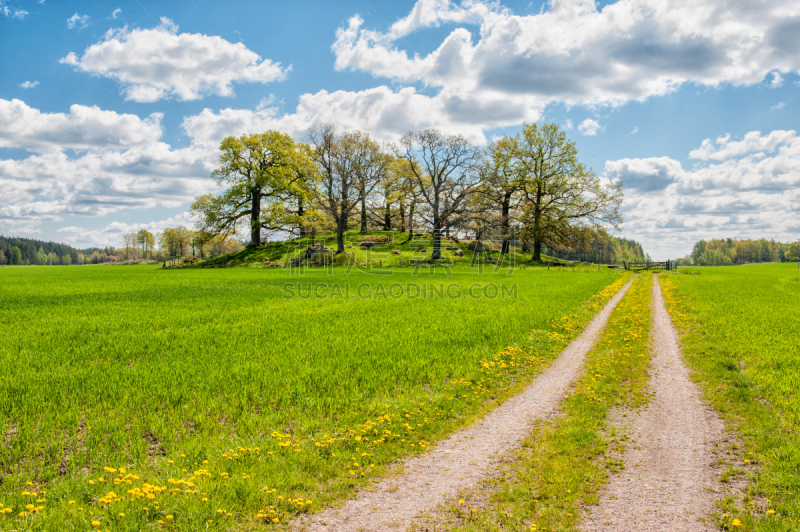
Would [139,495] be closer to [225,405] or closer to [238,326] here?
[225,405]

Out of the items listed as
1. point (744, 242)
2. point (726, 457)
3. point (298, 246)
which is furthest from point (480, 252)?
point (744, 242)

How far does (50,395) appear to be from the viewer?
7.54 metres

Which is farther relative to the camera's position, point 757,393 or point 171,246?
point 171,246

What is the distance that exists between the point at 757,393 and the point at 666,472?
4.59 meters

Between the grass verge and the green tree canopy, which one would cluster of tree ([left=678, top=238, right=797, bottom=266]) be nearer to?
the green tree canopy

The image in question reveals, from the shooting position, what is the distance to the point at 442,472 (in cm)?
560

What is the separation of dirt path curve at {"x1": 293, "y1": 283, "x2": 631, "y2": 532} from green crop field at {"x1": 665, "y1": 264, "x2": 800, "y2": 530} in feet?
9.30

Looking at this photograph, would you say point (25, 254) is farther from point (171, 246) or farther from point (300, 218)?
point (300, 218)

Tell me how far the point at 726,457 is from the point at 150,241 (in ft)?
525

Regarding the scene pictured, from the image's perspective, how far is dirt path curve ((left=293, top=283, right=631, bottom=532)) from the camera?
15.1 ft

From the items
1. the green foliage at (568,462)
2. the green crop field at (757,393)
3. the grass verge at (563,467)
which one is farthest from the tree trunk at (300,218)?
the grass verge at (563,467)

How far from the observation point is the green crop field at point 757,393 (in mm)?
4816

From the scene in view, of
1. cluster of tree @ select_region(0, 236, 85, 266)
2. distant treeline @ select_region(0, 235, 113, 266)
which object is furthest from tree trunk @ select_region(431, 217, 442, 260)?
cluster of tree @ select_region(0, 236, 85, 266)

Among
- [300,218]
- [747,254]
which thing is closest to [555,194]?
[300,218]
